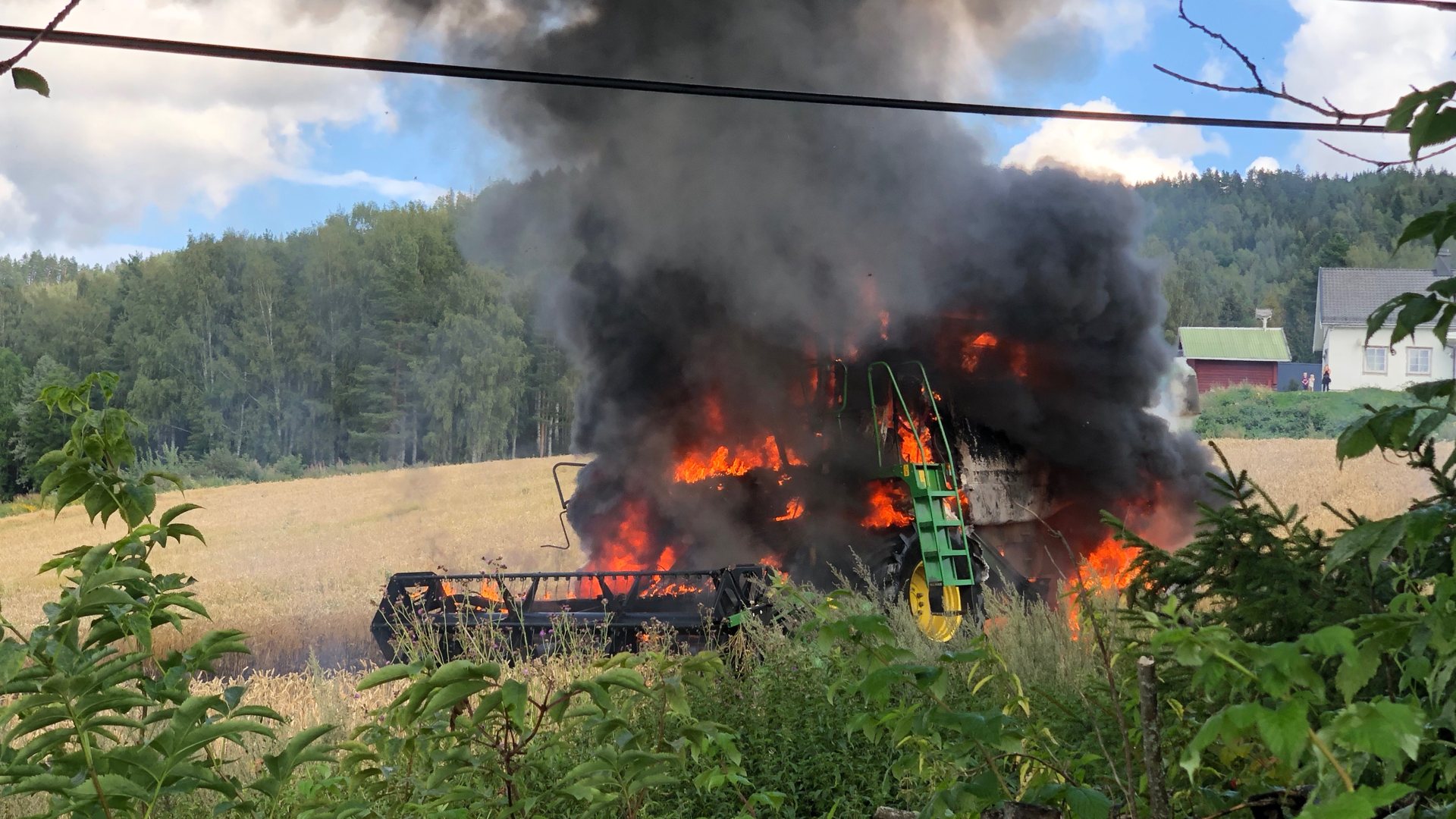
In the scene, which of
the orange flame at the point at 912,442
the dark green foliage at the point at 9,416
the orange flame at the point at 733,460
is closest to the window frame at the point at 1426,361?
the orange flame at the point at 912,442

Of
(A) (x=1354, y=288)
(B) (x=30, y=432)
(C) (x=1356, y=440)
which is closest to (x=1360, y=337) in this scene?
(A) (x=1354, y=288)

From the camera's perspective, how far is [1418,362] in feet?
108

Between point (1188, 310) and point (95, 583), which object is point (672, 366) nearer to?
point (95, 583)

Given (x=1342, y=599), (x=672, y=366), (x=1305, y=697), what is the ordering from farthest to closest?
(x=672, y=366), (x=1342, y=599), (x=1305, y=697)

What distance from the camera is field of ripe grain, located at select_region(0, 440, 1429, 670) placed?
1958 centimetres

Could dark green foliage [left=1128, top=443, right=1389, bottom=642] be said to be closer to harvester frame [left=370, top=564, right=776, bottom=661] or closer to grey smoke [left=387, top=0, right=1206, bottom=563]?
harvester frame [left=370, top=564, right=776, bottom=661]

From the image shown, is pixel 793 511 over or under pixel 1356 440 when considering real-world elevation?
under

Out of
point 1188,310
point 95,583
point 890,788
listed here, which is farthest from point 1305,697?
point 1188,310

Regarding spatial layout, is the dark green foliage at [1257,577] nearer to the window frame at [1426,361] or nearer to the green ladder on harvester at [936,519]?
the green ladder on harvester at [936,519]

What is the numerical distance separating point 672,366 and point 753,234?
5.44 feet

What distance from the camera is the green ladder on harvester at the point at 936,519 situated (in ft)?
30.3

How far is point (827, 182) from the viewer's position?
12.1 m

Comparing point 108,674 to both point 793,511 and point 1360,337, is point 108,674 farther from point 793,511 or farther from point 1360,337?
point 1360,337

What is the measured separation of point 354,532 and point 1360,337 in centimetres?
2895
